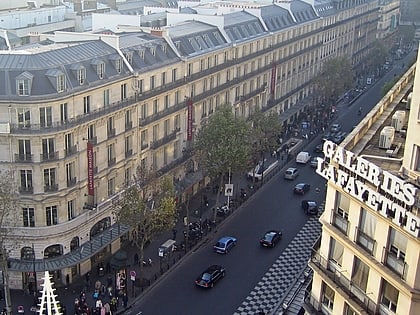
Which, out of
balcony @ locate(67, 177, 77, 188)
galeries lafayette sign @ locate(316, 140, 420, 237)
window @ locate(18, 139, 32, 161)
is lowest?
balcony @ locate(67, 177, 77, 188)

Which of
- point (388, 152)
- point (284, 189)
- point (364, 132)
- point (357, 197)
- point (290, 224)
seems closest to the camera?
point (357, 197)

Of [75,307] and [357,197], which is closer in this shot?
[357,197]

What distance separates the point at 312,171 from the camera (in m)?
87.4

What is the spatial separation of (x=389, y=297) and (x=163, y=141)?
134 feet

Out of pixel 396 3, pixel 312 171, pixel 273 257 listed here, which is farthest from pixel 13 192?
pixel 396 3

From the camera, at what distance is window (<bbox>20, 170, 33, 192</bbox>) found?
52.8 meters

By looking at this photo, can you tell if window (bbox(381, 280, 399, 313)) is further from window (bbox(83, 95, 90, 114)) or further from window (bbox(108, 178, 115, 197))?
window (bbox(108, 178, 115, 197))

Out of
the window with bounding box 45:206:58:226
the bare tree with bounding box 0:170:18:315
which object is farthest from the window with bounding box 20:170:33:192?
the window with bounding box 45:206:58:226

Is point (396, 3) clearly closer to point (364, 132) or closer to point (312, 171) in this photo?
point (312, 171)

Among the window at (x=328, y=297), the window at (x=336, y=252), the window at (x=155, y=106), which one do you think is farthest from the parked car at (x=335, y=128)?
the window at (x=336, y=252)

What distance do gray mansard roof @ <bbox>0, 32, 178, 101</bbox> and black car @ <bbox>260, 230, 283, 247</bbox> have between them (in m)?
21.0

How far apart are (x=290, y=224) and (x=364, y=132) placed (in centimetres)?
2892

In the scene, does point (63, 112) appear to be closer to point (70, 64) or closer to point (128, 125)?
point (70, 64)

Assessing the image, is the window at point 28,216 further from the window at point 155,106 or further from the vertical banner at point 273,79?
the vertical banner at point 273,79
